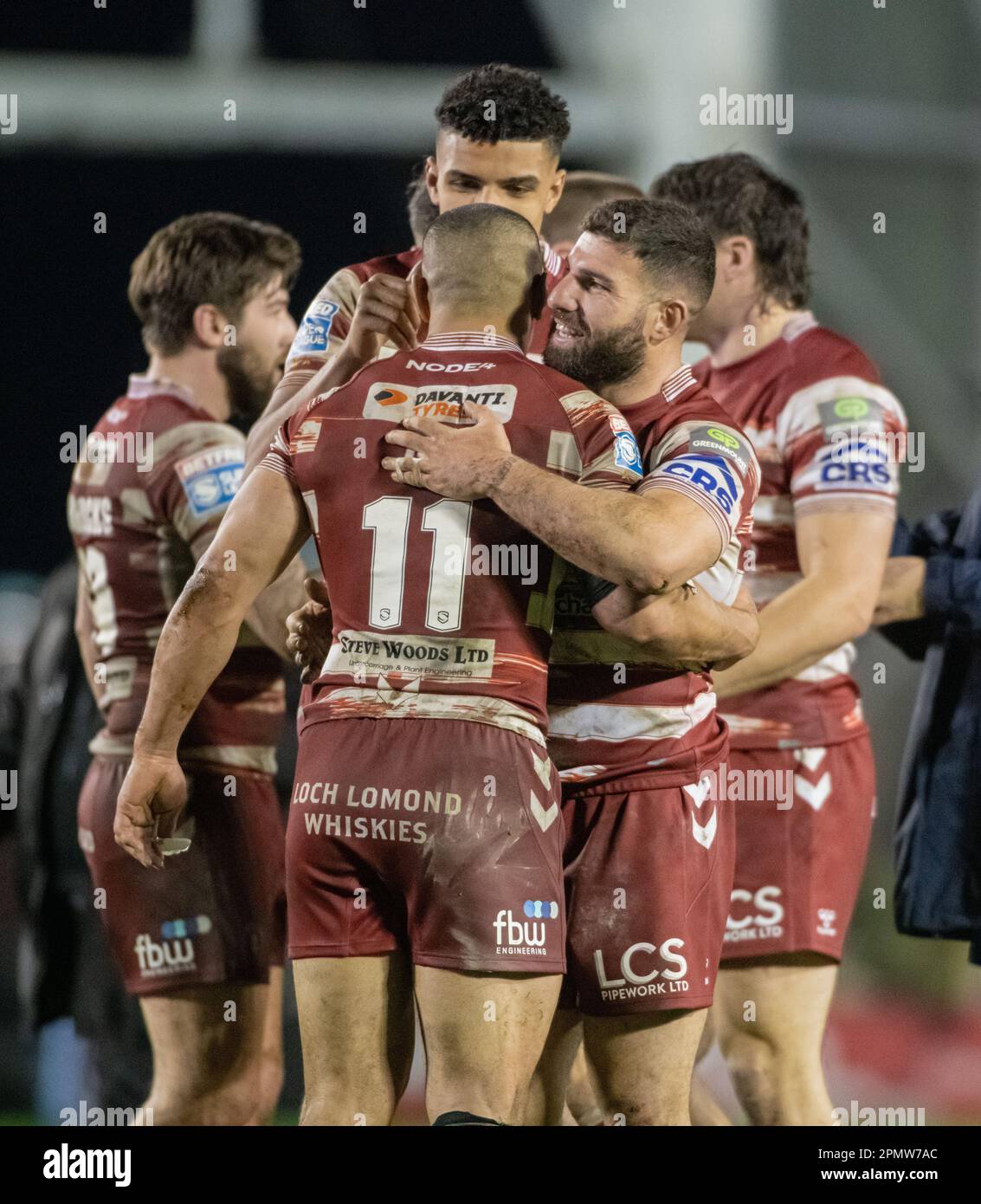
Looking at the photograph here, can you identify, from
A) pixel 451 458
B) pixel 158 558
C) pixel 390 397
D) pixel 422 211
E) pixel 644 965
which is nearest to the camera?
pixel 451 458

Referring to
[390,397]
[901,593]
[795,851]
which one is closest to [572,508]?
[390,397]

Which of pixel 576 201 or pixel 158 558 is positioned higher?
pixel 576 201

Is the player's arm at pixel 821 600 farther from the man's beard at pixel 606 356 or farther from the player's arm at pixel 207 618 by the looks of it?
the player's arm at pixel 207 618

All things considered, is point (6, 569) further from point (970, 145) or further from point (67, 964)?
point (970, 145)

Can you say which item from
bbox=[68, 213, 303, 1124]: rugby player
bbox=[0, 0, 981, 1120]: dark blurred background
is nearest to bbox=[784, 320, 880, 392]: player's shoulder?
bbox=[68, 213, 303, 1124]: rugby player

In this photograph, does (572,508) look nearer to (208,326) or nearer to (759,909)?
(759,909)

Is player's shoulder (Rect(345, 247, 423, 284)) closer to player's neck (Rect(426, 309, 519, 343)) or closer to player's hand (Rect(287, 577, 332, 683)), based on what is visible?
player's neck (Rect(426, 309, 519, 343))

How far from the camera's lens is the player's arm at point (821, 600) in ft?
13.6

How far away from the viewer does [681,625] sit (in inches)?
124

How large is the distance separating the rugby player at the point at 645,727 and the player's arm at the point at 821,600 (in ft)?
2.04

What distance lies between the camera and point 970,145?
38.3 ft

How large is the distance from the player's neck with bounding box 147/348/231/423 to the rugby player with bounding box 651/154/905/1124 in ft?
4.82

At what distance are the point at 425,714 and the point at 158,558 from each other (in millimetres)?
1701
